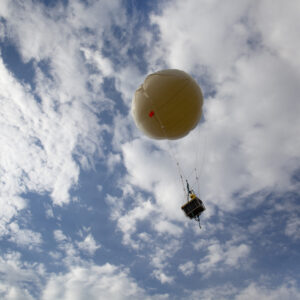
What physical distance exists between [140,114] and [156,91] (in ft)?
6.29

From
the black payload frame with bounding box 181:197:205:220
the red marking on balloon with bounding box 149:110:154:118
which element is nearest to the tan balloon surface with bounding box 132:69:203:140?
the red marking on balloon with bounding box 149:110:154:118

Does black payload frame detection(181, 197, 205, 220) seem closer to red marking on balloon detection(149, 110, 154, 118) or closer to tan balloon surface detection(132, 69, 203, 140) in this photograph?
tan balloon surface detection(132, 69, 203, 140)

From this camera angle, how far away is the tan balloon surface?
12117mm

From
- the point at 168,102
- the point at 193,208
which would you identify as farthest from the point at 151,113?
the point at 193,208

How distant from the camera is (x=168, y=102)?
12.1m

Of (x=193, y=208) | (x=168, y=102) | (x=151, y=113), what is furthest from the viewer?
(x=193, y=208)

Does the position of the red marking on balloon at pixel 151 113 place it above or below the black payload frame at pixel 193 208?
above

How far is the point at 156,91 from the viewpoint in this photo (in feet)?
40.0

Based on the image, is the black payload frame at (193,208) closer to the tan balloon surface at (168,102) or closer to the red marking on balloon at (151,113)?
the tan balloon surface at (168,102)

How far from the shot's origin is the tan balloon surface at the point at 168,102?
39.8 ft

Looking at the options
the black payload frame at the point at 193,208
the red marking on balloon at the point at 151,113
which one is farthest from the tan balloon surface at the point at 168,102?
the black payload frame at the point at 193,208

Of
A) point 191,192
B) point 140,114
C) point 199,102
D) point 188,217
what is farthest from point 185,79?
point 188,217

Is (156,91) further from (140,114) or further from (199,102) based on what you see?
(199,102)

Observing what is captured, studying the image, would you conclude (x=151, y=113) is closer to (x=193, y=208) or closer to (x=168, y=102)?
(x=168, y=102)
